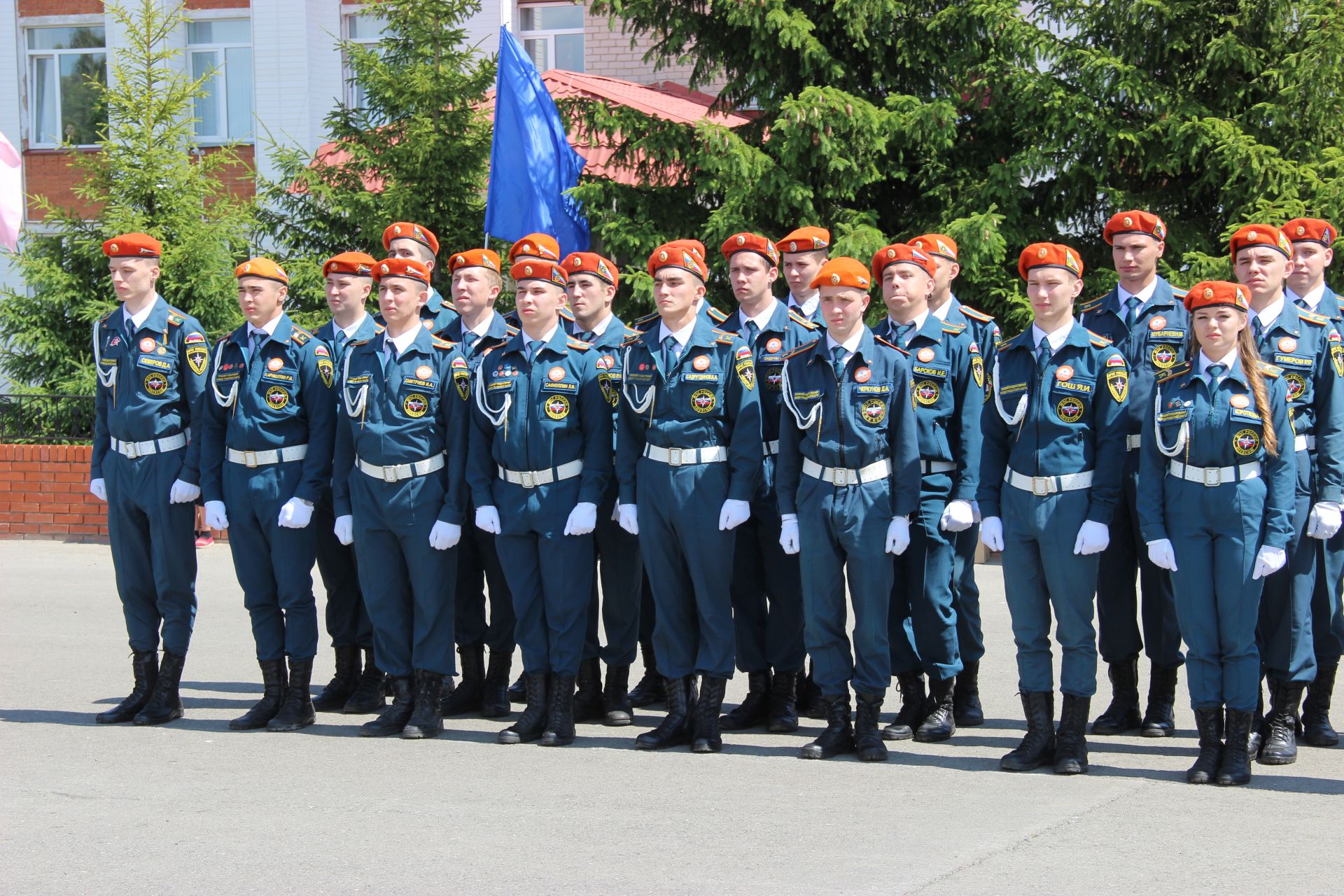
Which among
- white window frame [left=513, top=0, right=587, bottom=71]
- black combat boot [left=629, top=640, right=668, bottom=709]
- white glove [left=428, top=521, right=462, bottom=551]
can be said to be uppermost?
white window frame [left=513, top=0, right=587, bottom=71]

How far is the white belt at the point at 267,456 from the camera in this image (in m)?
7.12

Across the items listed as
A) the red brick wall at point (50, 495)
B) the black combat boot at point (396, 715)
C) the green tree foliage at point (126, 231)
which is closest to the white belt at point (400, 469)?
the black combat boot at point (396, 715)

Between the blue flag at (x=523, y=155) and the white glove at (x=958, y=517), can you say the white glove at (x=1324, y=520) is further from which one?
the blue flag at (x=523, y=155)

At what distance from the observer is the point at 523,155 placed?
499 inches

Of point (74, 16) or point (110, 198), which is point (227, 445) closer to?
point (110, 198)

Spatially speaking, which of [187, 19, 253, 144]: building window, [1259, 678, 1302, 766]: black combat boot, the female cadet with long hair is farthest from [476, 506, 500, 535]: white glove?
[187, 19, 253, 144]: building window

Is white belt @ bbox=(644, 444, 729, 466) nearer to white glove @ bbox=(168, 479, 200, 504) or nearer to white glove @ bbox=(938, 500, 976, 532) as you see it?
white glove @ bbox=(938, 500, 976, 532)

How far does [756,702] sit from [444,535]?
5.47 feet

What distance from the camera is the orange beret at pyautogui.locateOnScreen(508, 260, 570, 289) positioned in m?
6.88

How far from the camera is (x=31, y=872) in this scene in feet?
16.3

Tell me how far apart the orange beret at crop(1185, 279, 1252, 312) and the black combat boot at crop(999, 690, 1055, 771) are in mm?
1638

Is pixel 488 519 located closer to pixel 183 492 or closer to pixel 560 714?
pixel 560 714

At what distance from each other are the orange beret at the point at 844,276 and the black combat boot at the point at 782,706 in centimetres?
186

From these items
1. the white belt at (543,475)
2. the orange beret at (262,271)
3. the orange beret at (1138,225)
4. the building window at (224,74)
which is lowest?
the white belt at (543,475)
